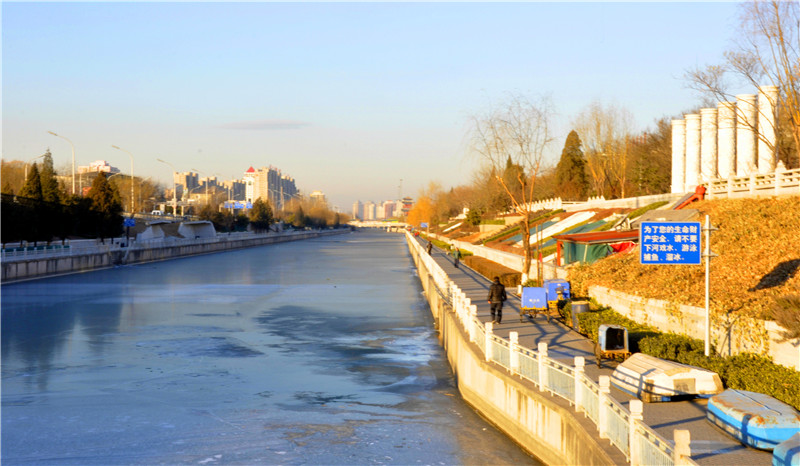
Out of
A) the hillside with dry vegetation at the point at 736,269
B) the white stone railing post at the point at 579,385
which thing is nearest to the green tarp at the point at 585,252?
the hillside with dry vegetation at the point at 736,269

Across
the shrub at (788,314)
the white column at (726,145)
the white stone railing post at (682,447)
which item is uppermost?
the white column at (726,145)

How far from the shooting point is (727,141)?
4691 cm

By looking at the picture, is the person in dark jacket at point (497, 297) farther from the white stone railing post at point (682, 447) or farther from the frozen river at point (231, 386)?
the white stone railing post at point (682, 447)

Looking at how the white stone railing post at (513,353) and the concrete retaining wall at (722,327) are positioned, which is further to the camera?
the white stone railing post at (513,353)

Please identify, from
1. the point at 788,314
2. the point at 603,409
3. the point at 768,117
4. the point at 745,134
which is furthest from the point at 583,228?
the point at 603,409

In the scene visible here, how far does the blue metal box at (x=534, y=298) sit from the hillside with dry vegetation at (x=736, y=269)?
225 centimetres

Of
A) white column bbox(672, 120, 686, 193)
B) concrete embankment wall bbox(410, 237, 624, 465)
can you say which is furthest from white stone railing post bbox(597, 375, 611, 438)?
white column bbox(672, 120, 686, 193)

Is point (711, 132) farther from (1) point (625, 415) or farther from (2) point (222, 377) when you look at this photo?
(1) point (625, 415)

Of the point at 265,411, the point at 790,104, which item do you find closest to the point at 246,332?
the point at 265,411

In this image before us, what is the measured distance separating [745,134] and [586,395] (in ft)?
134

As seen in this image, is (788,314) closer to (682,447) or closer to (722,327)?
(722,327)

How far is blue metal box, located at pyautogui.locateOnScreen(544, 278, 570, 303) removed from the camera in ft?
75.0

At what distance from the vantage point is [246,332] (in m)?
28.3

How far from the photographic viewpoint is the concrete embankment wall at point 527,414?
32.1 feet
